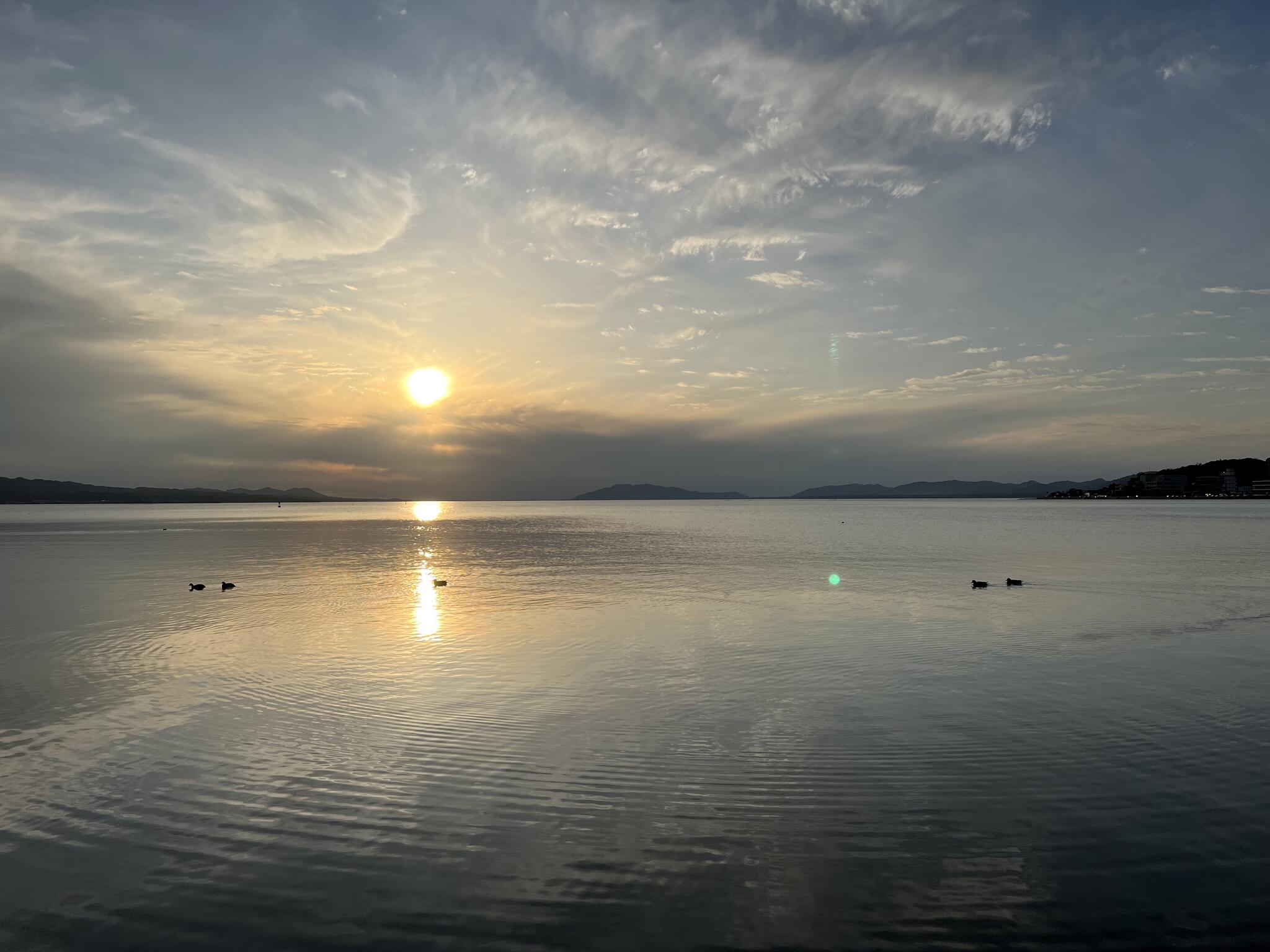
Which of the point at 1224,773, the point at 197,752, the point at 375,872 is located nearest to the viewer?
the point at 375,872

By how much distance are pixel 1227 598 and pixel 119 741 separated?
45979 millimetres

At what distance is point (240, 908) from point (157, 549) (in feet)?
281

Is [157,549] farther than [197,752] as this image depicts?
Yes

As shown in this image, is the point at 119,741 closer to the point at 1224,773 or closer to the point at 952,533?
the point at 1224,773

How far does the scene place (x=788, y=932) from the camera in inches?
331

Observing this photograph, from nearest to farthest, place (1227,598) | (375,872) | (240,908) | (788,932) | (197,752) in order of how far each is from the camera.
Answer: (788,932), (240,908), (375,872), (197,752), (1227,598)

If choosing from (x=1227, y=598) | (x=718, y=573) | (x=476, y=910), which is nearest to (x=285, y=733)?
(x=476, y=910)

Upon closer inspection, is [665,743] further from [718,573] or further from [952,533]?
[952,533]

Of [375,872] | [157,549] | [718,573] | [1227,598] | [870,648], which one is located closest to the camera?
[375,872]

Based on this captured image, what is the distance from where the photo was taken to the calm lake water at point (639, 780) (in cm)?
880

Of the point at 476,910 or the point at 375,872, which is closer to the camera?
the point at 476,910

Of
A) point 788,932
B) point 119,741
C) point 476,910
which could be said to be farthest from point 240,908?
point 119,741

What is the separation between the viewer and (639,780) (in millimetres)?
13203

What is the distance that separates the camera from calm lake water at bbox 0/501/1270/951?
8797 mm
